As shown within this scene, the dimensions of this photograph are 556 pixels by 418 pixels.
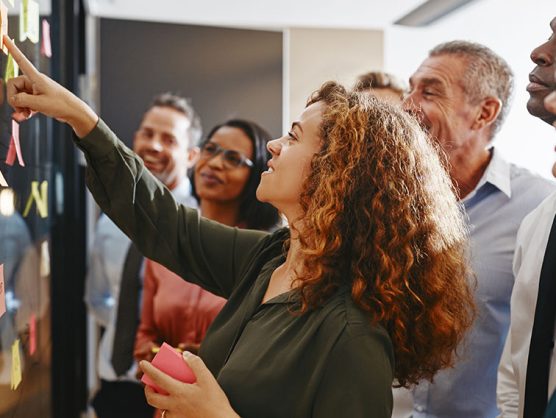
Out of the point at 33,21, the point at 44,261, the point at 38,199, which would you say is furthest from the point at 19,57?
the point at 44,261

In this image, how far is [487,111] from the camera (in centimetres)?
188

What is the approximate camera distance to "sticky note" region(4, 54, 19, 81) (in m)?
1.17

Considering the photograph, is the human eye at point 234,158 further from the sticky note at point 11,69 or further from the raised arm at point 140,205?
the sticky note at point 11,69

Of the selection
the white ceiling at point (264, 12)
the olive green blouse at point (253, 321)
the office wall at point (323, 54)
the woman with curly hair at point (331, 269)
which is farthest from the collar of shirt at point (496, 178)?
the office wall at point (323, 54)

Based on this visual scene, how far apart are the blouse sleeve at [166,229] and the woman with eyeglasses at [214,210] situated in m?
0.69

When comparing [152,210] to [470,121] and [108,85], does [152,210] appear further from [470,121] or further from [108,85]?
[108,85]

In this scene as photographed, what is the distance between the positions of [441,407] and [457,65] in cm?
90

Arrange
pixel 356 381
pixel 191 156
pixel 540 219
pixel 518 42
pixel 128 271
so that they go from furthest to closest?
pixel 518 42 → pixel 191 156 → pixel 128 271 → pixel 540 219 → pixel 356 381

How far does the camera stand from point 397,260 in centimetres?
120

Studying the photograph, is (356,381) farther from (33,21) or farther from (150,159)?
(150,159)

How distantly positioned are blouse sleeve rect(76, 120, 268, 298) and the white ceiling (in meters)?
3.22

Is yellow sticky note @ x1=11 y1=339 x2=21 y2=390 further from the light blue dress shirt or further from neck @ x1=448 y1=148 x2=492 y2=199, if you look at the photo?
neck @ x1=448 y1=148 x2=492 y2=199

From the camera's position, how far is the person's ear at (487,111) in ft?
6.14

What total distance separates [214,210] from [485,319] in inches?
37.8
